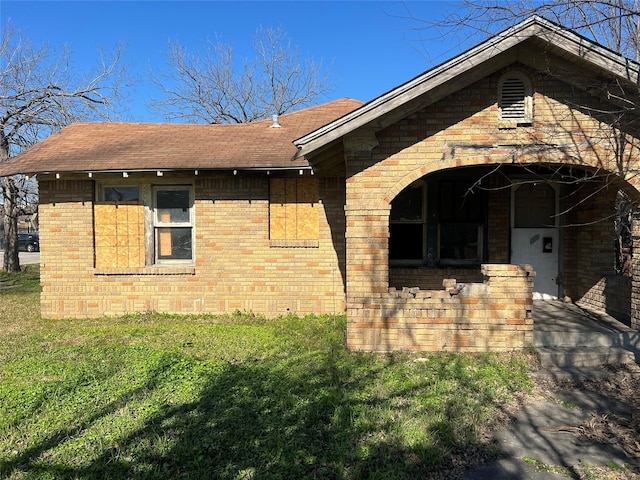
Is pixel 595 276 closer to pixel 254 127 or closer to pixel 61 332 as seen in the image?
pixel 254 127

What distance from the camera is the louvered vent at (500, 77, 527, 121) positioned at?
584 centimetres

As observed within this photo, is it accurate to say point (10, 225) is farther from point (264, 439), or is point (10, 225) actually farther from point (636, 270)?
point (636, 270)

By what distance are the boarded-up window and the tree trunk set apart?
12298 millimetres

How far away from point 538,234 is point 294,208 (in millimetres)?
4820

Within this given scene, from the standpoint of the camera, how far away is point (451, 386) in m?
4.84

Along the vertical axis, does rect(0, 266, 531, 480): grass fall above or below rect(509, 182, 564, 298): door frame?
below

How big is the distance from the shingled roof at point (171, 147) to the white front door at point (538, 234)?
436 centimetres

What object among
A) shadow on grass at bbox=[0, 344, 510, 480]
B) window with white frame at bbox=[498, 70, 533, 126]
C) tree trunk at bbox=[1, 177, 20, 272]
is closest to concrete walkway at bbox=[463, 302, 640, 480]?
shadow on grass at bbox=[0, 344, 510, 480]

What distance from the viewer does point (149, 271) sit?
859 cm

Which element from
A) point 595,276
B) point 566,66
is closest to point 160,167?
point 566,66

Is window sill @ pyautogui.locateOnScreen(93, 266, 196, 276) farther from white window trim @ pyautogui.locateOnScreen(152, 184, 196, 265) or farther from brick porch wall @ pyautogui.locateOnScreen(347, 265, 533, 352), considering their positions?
brick porch wall @ pyautogui.locateOnScreen(347, 265, 533, 352)

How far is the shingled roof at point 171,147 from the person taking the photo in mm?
8172

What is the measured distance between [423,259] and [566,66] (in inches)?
162

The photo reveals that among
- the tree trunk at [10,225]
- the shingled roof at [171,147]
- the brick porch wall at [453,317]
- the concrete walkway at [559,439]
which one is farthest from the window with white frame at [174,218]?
the tree trunk at [10,225]
